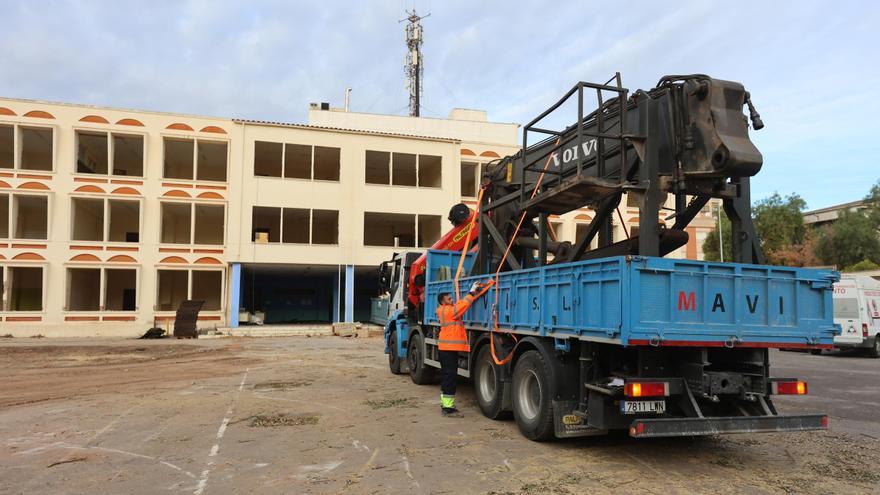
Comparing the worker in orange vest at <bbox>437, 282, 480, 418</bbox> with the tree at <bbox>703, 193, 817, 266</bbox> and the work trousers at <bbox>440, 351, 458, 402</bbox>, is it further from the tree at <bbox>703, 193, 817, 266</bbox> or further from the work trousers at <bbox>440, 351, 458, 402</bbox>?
the tree at <bbox>703, 193, 817, 266</bbox>

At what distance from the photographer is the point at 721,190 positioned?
6668mm

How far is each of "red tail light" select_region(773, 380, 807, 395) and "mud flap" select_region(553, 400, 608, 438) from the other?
1860 mm

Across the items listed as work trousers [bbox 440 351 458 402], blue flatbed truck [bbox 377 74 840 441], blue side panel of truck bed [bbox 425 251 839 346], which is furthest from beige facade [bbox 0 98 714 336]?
blue side panel of truck bed [bbox 425 251 839 346]

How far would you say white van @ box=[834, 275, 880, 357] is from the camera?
61.6ft

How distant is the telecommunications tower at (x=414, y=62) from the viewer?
46.3 m

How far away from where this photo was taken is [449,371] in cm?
877

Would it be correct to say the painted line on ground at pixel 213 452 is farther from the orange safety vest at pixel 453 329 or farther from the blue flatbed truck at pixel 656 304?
the blue flatbed truck at pixel 656 304

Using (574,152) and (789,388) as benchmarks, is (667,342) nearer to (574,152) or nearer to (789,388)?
(789,388)

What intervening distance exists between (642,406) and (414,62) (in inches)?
1720

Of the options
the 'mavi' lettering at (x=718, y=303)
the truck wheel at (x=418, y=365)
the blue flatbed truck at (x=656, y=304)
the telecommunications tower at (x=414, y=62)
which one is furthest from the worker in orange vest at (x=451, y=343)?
Answer: the telecommunications tower at (x=414, y=62)

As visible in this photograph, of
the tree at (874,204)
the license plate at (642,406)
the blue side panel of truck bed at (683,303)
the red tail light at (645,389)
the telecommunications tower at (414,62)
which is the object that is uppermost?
the telecommunications tower at (414,62)

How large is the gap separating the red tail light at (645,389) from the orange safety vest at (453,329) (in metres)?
3.59

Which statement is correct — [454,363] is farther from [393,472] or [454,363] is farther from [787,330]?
[787,330]

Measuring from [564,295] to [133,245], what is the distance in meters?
25.5
